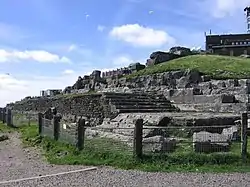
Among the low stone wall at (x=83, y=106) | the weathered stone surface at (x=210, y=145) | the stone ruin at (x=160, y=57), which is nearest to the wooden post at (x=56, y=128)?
the weathered stone surface at (x=210, y=145)

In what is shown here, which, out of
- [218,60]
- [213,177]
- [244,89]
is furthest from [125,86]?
[213,177]

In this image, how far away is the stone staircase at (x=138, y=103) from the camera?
24078 millimetres

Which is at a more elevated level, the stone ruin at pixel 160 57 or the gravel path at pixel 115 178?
the stone ruin at pixel 160 57

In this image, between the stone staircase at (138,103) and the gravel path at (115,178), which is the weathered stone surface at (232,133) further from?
the stone staircase at (138,103)

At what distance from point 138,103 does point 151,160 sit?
14.0m

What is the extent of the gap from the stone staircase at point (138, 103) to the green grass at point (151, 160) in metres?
10.0

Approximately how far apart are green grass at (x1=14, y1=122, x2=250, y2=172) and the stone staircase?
32.9 ft

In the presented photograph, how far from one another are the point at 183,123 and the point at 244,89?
615 centimetres

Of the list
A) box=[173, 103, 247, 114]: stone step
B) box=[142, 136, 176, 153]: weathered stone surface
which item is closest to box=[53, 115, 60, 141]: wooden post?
box=[142, 136, 176, 153]: weathered stone surface

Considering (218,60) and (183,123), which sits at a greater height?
(218,60)

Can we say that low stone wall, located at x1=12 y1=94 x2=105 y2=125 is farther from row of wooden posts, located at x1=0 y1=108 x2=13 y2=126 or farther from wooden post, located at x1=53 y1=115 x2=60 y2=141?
wooden post, located at x1=53 y1=115 x2=60 y2=141

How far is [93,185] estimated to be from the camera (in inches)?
374

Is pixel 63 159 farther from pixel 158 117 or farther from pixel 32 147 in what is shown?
pixel 158 117

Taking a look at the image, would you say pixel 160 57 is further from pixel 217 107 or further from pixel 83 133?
pixel 83 133
